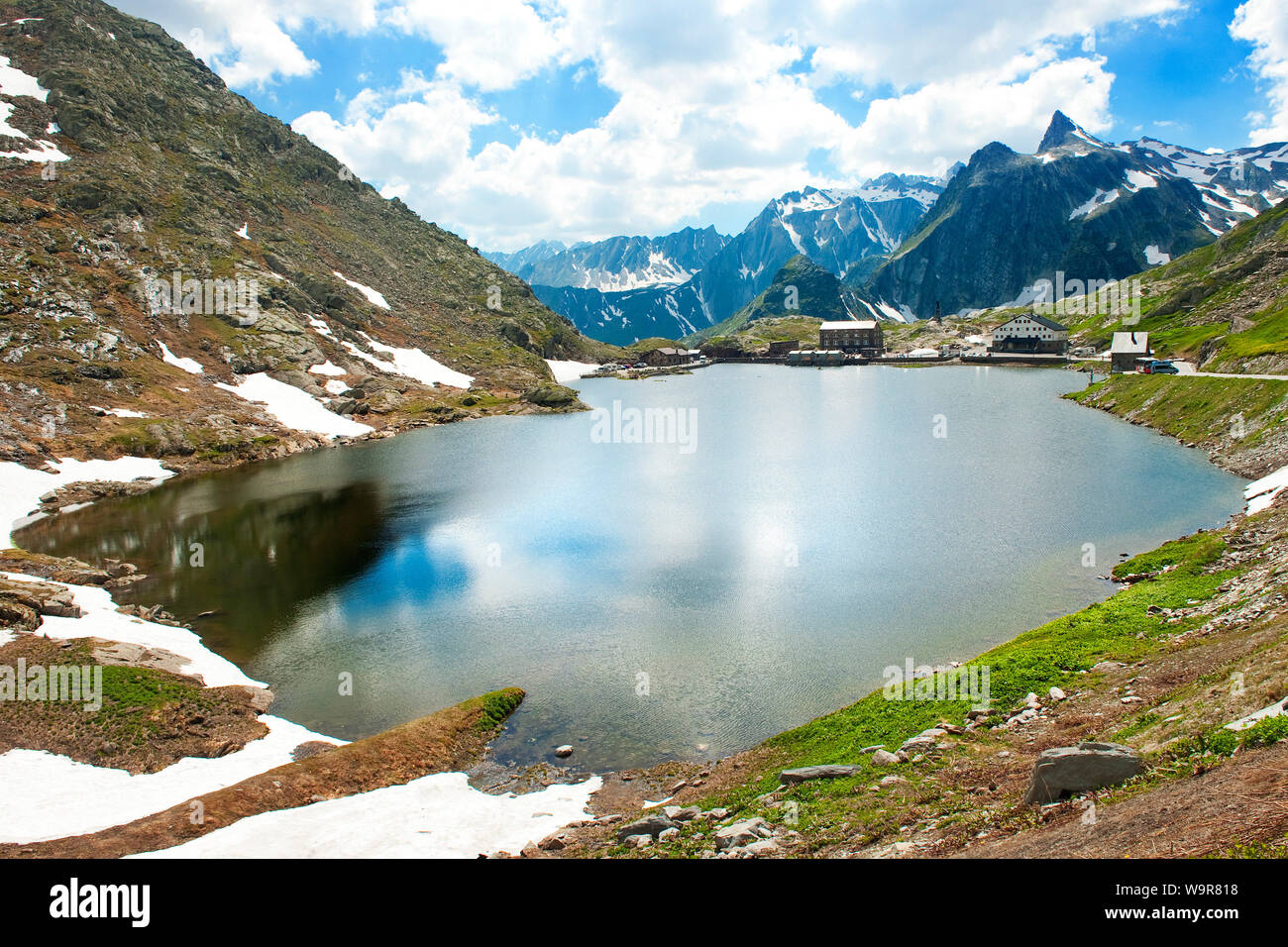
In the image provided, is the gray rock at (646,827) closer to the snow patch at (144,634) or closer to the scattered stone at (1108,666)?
the scattered stone at (1108,666)

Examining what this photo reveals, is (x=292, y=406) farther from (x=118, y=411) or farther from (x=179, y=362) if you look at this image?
(x=118, y=411)

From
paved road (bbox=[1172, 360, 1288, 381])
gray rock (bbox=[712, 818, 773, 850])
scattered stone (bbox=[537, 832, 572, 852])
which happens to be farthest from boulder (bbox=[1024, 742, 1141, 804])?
paved road (bbox=[1172, 360, 1288, 381])

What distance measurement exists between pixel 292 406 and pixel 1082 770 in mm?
119322

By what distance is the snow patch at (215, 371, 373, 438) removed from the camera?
4240 inches

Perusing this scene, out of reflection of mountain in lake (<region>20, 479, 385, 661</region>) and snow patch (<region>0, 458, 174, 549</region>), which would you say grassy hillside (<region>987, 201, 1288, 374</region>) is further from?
snow patch (<region>0, 458, 174, 549</region>)

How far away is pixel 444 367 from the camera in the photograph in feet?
533

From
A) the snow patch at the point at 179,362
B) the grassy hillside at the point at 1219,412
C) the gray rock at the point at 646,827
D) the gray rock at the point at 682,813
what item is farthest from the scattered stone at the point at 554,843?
the snow patch at the point at 179,362

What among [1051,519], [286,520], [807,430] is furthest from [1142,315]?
[286,520]

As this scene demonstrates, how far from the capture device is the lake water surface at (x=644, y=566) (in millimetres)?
30312

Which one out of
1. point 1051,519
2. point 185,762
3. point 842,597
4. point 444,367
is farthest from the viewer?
point 444,367

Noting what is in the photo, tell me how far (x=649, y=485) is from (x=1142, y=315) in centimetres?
15849
